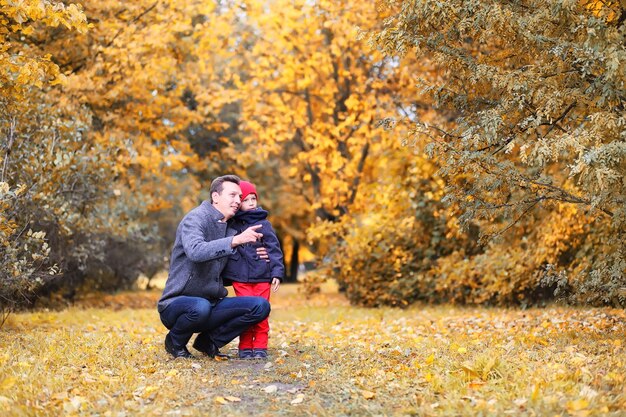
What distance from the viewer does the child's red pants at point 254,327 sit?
6.32m

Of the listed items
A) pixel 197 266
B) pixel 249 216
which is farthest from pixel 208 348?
pixel 249 216

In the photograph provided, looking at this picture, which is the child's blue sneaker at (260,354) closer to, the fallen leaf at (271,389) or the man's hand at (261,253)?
the man's hand at (261,253)

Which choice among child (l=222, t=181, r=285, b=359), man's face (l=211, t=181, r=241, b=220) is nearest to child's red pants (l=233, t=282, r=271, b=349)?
child (l=222, t=181, r=285, b=359)

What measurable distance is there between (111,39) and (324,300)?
7.21 m

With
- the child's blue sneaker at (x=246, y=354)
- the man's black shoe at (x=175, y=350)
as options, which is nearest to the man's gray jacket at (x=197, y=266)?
the man's black shoe at (x=175, y=350)

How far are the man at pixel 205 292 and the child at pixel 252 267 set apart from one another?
0.12 metres

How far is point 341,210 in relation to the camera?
60.3 ft

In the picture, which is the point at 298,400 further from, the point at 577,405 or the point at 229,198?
the point at 229,198

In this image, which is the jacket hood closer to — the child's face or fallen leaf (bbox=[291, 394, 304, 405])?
the child's face

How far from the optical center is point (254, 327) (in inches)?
250

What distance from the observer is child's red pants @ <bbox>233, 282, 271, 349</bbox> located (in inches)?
249

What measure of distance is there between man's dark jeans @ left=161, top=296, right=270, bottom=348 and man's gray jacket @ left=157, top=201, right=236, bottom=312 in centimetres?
9

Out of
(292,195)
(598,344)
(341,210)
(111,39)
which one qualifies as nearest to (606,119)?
(598,344)

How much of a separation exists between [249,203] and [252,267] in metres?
0.58
